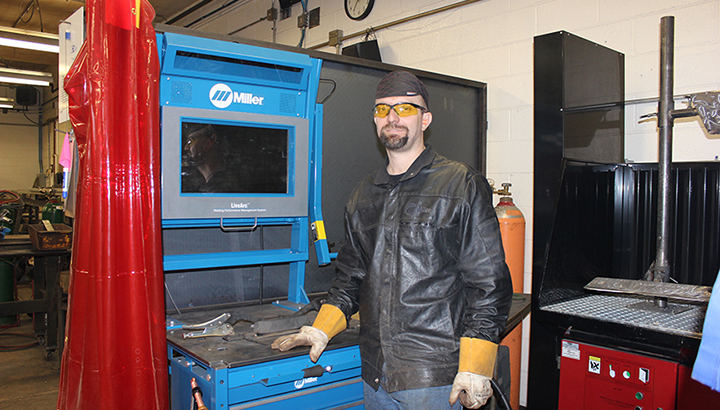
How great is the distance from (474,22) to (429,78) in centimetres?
70

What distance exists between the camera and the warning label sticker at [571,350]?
6.39 feet

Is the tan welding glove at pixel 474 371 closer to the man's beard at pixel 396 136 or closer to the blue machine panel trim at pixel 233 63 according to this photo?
the man's beard at pixel 396 136

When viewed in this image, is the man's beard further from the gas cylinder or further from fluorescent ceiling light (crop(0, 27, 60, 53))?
fluorescent ceiling light (crop(0, 27, 60, 53))

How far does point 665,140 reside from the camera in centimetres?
183

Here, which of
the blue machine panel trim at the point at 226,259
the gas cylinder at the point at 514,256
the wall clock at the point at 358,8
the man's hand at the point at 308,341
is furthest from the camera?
the wall clock at the point at 358,8

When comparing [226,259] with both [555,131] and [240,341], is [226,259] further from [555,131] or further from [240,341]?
[555,131]

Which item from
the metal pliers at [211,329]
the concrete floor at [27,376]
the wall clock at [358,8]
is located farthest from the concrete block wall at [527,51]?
the concrete floor at [27,376]

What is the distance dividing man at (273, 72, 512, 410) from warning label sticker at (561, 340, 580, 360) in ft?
2.26

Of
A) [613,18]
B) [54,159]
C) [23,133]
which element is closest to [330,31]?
[613,18]

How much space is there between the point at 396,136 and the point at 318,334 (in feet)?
2.26

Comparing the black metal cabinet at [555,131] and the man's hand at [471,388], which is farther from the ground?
the black metal cabinet at [555,131]

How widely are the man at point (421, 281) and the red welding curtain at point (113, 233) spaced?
0.45 metres

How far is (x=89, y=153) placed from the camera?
59.9 inches

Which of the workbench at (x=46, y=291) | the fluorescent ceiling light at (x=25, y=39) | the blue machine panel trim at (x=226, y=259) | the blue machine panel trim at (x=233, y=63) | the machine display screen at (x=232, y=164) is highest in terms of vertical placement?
the fluorescent ceiling light at (x=25, y=39)
